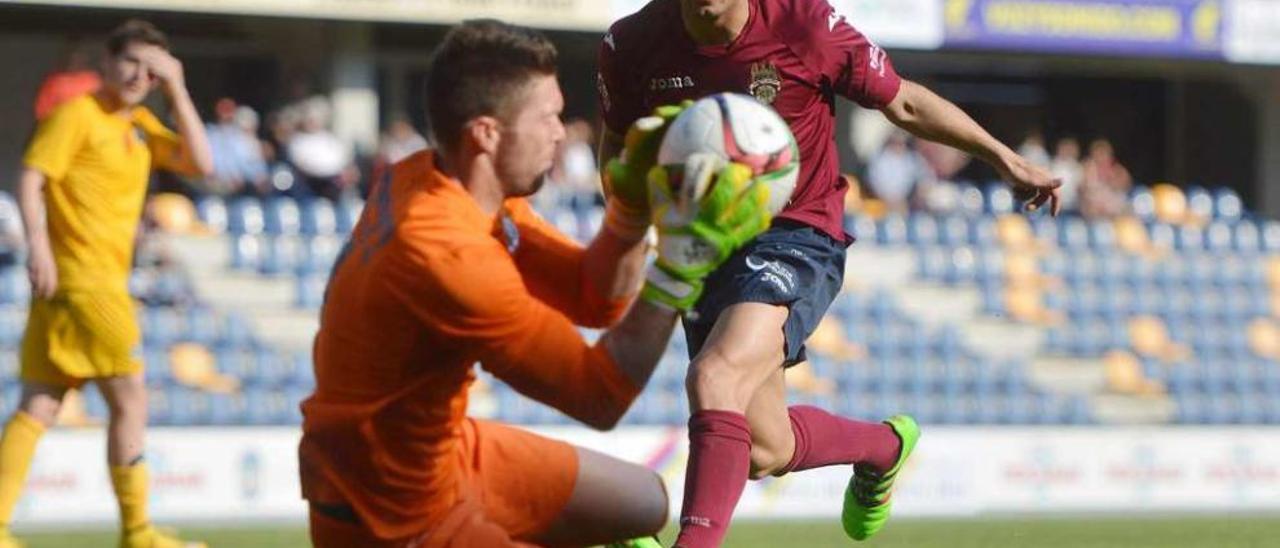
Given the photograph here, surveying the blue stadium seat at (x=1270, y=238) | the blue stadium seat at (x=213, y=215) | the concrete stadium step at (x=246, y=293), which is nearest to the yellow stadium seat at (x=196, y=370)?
the concrete stadium step at (x=246, y=293)

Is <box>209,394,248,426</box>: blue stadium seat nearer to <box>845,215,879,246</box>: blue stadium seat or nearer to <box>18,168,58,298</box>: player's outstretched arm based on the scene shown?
<box>845,215,879,246</box>: blue stadium seat

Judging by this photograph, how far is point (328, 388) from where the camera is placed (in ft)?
15.7

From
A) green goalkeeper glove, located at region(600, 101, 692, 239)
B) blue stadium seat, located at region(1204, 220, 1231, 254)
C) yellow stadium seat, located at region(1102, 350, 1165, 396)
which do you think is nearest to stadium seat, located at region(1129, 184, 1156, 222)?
blue stadium seat, located at region(1204, 220, 1231, 254)

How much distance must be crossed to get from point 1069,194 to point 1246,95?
416cm

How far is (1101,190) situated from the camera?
1952 cm

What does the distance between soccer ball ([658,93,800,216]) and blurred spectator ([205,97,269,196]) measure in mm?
12057

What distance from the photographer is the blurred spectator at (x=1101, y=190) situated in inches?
764

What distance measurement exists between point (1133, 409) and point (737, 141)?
14.2 metres

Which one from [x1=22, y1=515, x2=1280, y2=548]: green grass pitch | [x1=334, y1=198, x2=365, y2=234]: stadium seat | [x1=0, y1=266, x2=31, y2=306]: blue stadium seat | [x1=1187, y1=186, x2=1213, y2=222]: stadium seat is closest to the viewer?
[x1=22, y1=515, x2=1280, y2=548]: green grass pitch

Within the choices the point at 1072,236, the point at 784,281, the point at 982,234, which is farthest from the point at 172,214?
the point at 784,281

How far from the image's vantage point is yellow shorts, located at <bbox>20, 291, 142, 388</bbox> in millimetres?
8664

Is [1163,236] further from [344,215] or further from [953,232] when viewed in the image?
[344,215]

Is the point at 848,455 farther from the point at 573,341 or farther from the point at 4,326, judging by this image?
the point at 4,326

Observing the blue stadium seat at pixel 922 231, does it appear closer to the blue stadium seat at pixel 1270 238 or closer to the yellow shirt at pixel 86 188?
the blue stadium seat at pixel 1270 238
